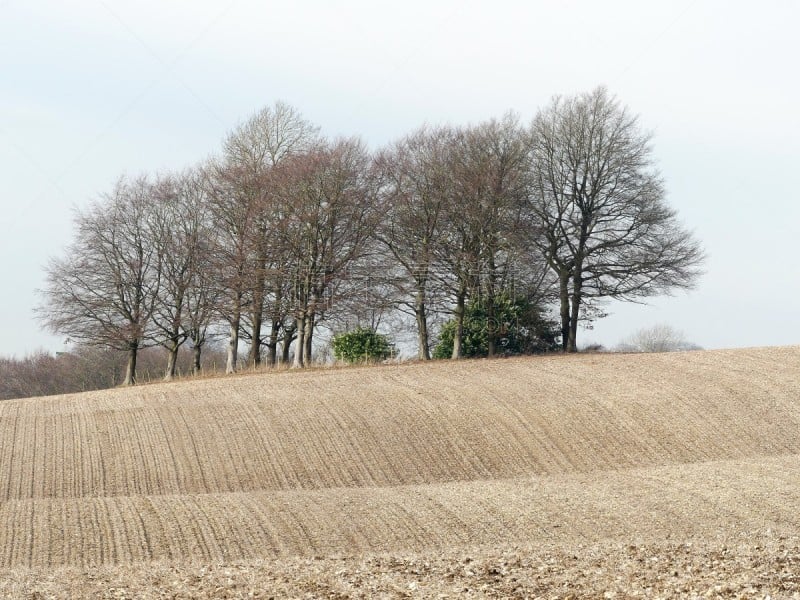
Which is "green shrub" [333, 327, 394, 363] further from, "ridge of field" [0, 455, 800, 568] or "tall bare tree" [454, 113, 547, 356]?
"ridge of field" [0, 455, 800, 568]

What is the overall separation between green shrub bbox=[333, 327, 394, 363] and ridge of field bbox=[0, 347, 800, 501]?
717 centimetres

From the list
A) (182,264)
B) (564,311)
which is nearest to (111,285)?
(182,264)

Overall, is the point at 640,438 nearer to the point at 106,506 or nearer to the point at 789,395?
the point at 789,395

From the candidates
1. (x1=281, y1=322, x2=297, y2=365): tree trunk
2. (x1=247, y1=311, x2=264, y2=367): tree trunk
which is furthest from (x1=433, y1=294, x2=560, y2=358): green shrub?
(x1=247, y1=311, x2=264, y2=367): tree trunk

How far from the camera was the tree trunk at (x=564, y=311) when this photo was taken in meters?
48.5

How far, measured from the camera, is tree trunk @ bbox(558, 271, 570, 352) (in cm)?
4847

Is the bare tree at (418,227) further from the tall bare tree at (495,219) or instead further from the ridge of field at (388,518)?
the ridge of field at (388,518)

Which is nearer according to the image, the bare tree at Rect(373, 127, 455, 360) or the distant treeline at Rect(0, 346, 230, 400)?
the bare tree at Rect(373, 127, 455, 360)

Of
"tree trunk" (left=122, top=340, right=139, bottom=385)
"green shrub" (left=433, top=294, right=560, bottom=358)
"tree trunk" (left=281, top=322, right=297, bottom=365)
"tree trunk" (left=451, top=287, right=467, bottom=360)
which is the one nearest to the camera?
"tree trunk" (left=451, top=287, right=467, bottom=360)

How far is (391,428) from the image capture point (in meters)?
31.3

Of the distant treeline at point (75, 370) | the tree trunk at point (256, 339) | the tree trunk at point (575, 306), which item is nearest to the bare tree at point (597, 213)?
the tree trunk at point (575, 306)

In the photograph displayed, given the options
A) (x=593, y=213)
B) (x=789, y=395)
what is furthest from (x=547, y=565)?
(x=593, y=213)

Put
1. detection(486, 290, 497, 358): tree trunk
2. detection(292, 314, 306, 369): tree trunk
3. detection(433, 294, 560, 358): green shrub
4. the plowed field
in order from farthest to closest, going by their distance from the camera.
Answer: detection(433, 294, 560, 358): green shrub
detection(486, 290, 497, 358): tree trunk
detection(292, 314, 306, 369): tree trunk
the plowed field

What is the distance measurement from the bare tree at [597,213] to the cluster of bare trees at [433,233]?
0.23 ft
